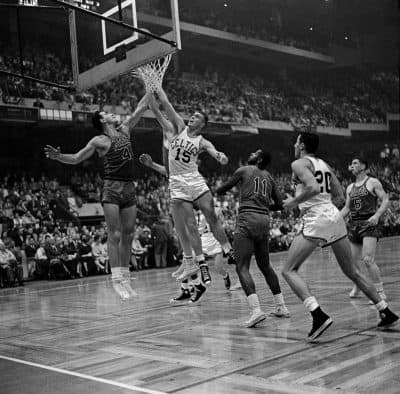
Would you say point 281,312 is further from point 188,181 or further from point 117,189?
point 117,189

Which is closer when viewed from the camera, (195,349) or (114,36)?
(195,349)

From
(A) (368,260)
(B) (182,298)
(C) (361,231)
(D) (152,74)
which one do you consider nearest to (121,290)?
(B) (182,298)

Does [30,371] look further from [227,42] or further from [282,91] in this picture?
[282,91]

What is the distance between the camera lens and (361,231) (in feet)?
23.8

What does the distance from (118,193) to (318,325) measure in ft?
9.26

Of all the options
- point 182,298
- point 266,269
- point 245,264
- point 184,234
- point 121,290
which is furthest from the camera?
point 182,298

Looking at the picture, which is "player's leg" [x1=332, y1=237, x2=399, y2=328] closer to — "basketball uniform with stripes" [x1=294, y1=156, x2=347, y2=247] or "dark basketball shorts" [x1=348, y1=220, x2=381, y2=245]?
"basketball uniform with stripes" [x1=294, y1=156, x2=347, y2=247]

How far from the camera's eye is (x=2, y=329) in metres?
6.55

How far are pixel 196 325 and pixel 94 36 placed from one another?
4.73 metres

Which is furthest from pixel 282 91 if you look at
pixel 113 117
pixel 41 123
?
pixel 113 117

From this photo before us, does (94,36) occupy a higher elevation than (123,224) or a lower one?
higher

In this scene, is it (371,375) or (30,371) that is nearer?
(371,375)

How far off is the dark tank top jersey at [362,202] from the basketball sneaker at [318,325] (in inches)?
104

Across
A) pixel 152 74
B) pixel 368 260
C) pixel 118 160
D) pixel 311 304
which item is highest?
pixel 152 74
